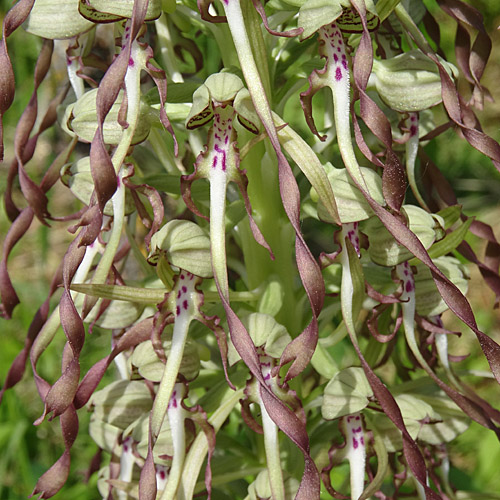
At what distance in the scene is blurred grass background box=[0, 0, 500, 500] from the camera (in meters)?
2.00

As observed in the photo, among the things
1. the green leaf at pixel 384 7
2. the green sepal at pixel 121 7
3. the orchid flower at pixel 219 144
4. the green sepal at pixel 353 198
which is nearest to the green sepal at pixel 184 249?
the orchid flower at pixel 219 144

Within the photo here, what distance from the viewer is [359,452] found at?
1.23m

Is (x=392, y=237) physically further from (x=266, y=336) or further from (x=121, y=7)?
(x=121, y=7)

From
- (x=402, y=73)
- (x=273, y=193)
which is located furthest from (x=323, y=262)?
(x=402, y=73)

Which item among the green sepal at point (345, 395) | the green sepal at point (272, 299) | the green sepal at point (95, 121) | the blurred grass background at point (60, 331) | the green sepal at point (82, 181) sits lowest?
the blurred grass background at point (60, 331)

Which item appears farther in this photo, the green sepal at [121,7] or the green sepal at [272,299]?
the green sepal at [272,299]

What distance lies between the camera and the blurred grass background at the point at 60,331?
2.00 meters

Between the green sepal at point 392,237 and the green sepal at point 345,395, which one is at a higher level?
the green sepal at point 392,237

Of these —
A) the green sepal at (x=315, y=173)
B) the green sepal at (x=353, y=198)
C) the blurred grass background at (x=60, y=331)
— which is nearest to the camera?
the green sepal at (x=315, y=173)

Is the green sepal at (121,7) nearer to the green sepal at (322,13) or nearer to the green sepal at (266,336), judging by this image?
the green sepal at (322,13)

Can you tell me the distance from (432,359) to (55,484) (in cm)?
65

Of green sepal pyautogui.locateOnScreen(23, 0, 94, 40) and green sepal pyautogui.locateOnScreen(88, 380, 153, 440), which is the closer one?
green sepal pyautogui.locateOnScreen(23, 0, 94, 40)

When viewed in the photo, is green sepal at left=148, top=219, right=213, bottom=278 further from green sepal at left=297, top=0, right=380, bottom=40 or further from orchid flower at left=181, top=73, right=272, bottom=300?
green sepal at left=297, top=0, right=380, bottom=40

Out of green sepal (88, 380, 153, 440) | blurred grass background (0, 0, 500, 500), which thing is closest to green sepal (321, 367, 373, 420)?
green sepal (88, 380, 153, 440)
